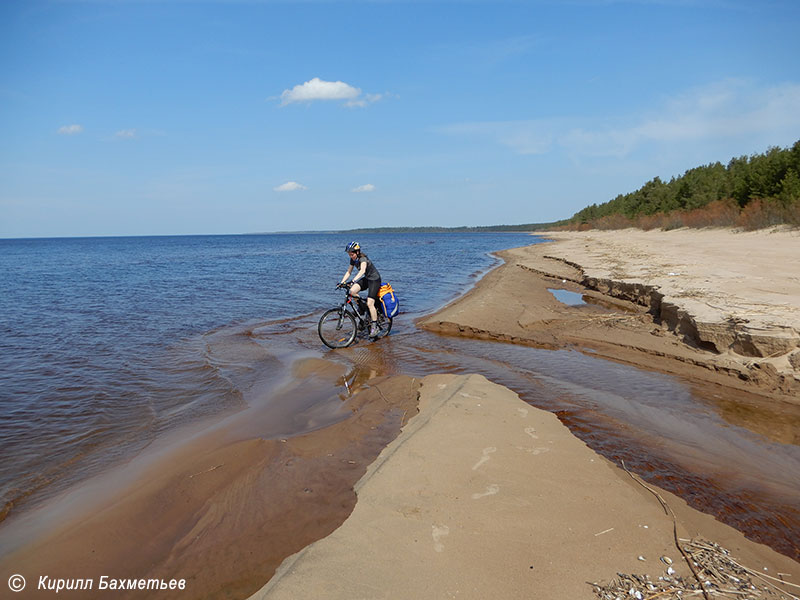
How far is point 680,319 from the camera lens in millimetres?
8633

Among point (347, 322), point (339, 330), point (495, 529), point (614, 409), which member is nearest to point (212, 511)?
point (495, 529)

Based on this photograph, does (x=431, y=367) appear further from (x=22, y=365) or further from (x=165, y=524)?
(x=22, y=365)

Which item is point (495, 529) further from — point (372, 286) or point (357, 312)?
point (357, 312)

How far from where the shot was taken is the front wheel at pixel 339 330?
9.52m

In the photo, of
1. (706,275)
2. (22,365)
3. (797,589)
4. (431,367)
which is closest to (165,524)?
(797,589)

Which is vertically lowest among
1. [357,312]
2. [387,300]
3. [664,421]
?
[664,421]

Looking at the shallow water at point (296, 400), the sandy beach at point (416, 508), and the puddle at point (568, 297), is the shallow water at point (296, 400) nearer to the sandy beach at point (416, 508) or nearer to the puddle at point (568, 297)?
the sandy beach at point (416, 508)

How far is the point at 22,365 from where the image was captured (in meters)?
8.26

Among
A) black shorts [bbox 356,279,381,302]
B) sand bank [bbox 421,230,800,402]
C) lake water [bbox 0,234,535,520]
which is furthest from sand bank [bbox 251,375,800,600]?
black shorts [bbox 356,279,381,302]

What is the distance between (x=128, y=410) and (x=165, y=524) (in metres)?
3.35

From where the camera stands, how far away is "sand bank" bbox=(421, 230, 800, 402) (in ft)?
21.5

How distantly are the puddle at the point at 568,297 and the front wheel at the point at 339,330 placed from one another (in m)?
7.32

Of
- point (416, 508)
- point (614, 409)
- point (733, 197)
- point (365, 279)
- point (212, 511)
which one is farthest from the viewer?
point (733, 197)

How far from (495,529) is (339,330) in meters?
7.14
